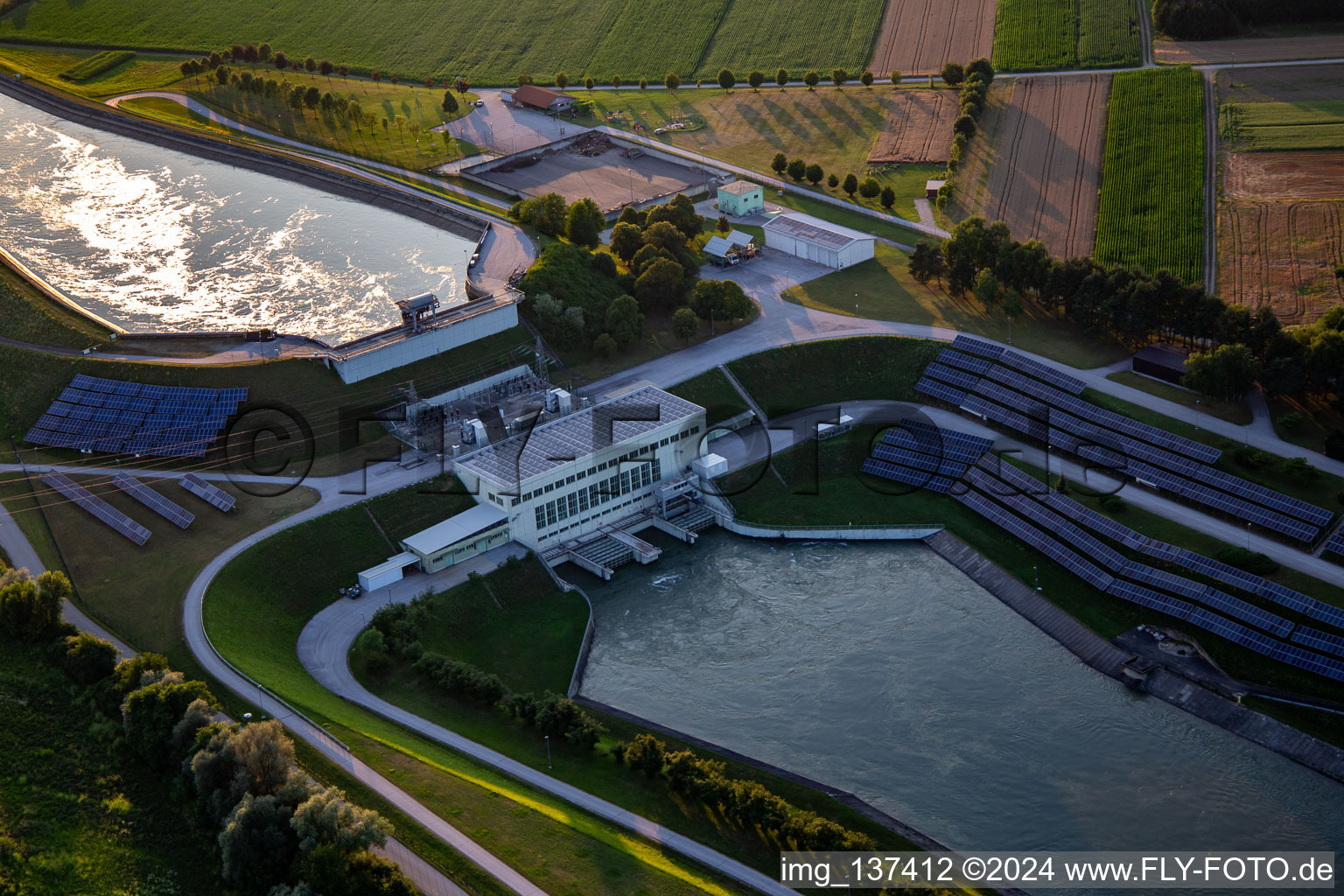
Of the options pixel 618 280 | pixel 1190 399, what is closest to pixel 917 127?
pixel 618 280

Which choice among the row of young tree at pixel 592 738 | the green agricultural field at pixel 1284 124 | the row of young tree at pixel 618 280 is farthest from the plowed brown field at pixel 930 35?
the row of young tree at pixel 592 738

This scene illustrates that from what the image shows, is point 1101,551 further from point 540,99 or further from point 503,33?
point 503,33

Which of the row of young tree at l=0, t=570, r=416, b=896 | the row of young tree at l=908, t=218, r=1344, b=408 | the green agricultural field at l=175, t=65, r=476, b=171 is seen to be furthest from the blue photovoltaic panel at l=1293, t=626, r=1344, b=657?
the green agricultural field at l=175, t=65, r=476, b=171

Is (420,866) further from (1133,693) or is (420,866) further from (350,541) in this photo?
(1133,693)

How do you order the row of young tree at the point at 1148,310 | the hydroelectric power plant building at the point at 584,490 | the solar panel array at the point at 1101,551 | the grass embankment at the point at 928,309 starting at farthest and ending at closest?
1. the grass embankment at the point at 928,309
2. the row of young tree at the point at 1148,310
3. the hydroelectric power plant building at the point at 584,490
4. the solar panel array at the point at 1101,551

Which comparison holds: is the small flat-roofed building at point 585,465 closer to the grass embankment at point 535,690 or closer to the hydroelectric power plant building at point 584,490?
the hydroelectric power plant building at point 584,490
